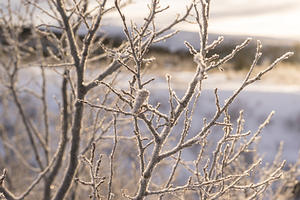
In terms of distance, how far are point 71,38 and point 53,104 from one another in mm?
12945

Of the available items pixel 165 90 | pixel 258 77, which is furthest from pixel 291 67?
pixel 258 77

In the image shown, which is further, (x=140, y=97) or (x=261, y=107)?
(x=261, y=107)

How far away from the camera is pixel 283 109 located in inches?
640

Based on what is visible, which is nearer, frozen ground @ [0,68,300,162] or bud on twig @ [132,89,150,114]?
bud on twig @ [132,89,150,114]

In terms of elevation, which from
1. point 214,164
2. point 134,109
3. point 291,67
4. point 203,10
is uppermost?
point 291,67

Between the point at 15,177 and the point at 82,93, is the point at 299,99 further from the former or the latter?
the point at 82,93

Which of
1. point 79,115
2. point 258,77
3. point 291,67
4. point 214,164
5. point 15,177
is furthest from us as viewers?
point 291,67

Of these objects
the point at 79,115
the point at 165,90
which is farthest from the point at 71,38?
the point at 165,90

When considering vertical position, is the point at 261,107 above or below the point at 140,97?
above

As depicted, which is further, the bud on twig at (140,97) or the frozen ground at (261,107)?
the frozen ground at (261,107)

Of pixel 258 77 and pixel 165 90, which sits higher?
pixel 165 90

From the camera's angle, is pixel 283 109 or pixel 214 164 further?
pixel 283 109

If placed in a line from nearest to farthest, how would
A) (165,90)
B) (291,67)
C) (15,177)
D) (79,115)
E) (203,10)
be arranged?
(203,10) < (79,115) < (15,177) < (165,90) < (291,67)

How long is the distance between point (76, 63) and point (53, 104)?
42.2ft
